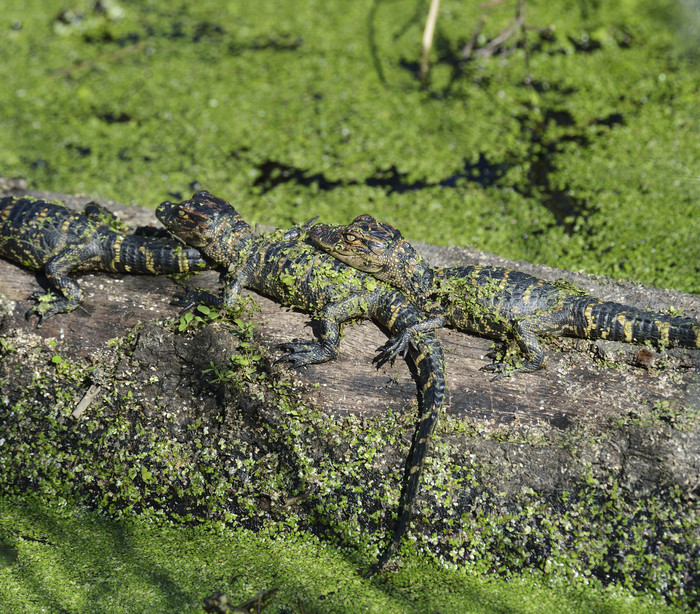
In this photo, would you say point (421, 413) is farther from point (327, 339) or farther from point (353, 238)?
point (353, 238)

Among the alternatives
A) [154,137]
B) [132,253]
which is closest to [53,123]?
[154,137]

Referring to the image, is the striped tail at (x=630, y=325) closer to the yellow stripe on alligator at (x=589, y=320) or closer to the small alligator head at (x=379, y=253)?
the yellow stripe on alligator at (x=589, y=320)

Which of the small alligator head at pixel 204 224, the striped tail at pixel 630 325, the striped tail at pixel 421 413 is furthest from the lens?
the small alligator head at pixel 204 224

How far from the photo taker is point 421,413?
412 centimetres

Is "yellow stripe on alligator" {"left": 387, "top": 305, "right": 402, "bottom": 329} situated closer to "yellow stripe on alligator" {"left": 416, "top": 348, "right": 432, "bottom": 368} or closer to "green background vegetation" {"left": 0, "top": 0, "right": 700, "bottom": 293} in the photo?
"yellow stripe on alligator" {"left": 416, "top": 348, "right": 432, "bottom": 368}

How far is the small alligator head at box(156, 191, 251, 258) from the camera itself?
4812 millimetres

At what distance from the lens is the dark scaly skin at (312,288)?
4.05m

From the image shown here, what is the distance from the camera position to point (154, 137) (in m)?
7.52

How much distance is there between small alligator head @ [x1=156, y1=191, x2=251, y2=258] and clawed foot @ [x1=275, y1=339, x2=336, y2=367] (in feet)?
3.41

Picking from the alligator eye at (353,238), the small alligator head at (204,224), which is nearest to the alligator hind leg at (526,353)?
the alligator eye at (353,238)

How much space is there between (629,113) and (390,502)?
5758mm

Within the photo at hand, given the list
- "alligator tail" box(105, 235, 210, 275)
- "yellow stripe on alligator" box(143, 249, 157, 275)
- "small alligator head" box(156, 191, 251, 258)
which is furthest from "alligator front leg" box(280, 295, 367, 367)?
"yellow stripe on alligator" box(143, 249, 157, 275)

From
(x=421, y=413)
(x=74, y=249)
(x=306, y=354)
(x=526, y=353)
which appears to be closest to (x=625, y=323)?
(x=526, y=353)

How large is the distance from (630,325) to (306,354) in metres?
2.21
